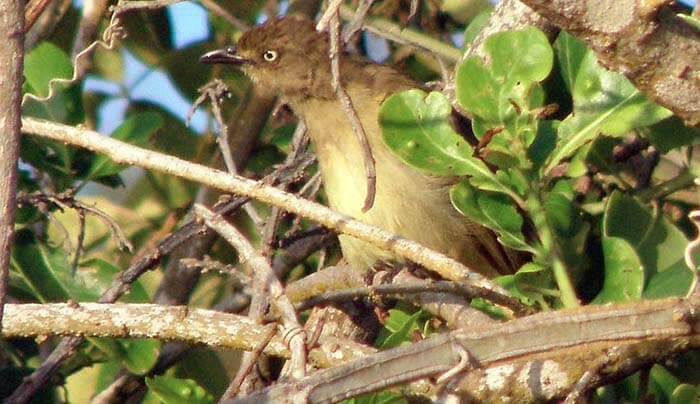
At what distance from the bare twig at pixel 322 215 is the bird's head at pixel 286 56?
5.92 feet

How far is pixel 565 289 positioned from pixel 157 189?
2.44 metres

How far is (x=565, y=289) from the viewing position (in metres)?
2.91

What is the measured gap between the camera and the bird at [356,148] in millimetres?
4223

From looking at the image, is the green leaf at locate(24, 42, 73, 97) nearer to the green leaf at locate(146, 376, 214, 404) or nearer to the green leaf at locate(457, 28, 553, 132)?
the green leaf at locate(146, 376, 214, 404)

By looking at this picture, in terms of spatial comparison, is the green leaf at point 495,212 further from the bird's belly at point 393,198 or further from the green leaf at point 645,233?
the bird's belly at point 393,198

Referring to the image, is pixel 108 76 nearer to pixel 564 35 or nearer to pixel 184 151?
pixel 184 151

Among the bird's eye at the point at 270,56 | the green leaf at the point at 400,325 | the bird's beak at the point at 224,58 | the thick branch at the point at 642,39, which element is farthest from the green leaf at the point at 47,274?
the thick branch at the point at 642,39

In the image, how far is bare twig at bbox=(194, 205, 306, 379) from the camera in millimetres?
2453

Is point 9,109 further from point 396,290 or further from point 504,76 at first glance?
point 504,76

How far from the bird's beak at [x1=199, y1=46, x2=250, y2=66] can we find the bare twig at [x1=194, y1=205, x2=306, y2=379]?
184cm

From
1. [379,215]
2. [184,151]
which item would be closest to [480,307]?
[379,215]

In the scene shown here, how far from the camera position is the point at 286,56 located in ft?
16.1

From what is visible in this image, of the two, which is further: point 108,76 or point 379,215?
point 108,76

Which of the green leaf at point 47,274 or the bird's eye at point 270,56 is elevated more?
the bird's eye at point 270,56
